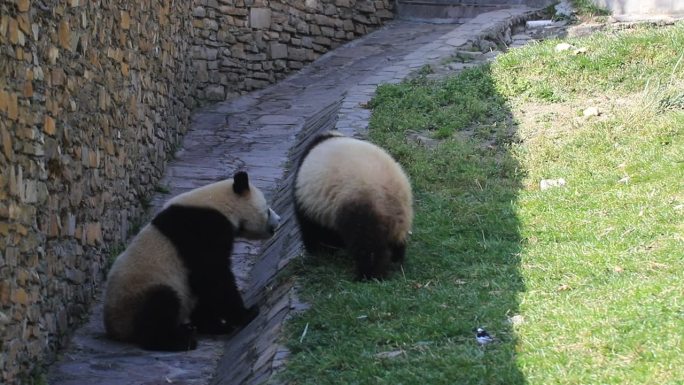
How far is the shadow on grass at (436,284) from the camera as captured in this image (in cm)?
497

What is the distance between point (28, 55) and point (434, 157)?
4.13 m

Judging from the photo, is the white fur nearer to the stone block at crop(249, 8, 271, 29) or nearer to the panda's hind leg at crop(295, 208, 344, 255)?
the panda's hind leg at crop(295, 208, 344, 255)

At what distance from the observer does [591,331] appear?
4.93 metres

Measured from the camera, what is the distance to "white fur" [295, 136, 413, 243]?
6445 millimetres

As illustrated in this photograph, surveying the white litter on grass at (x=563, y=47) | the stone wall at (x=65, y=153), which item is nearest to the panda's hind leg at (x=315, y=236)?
the stone wall at (x=65, y=153)

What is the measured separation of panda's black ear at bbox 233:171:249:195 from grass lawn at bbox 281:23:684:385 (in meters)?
0.67

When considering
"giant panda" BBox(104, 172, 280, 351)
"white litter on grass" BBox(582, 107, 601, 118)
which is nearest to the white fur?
"giant panda" BBox(104, 172, 280, 351)

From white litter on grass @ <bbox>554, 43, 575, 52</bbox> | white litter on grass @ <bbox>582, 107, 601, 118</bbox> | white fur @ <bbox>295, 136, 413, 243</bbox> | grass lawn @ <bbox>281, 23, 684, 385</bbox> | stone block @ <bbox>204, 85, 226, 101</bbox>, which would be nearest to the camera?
grass lawn @ <bbox>281, 23, 684, 385</bbox>

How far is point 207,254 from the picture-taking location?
6695mm

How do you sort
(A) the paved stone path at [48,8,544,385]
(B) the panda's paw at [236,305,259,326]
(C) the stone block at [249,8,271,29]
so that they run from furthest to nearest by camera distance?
(C) the stone block at [249,8,271,29], (B) the panda's paw at [236,305,259,326], (A) the paved stone path at [48,8,544,385]

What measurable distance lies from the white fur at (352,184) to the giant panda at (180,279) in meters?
0.47

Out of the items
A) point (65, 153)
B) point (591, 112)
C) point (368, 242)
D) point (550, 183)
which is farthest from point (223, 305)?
point (591, 112)

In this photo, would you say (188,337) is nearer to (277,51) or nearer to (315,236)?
(315,236)

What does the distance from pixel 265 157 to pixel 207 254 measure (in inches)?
177
